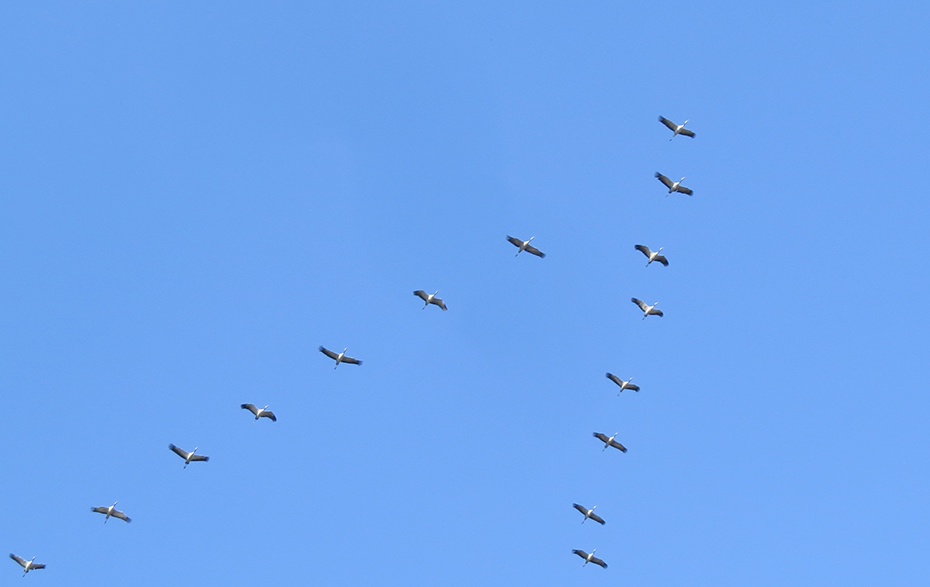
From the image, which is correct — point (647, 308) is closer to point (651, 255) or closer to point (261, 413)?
point (651, 255)

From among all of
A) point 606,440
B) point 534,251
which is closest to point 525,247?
point 534,251

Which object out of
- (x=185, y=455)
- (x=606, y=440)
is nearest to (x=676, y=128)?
(x=606, y=440)

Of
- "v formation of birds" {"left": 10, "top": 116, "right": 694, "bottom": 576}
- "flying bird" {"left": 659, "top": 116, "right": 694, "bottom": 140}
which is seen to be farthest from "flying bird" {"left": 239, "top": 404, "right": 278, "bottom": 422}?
"flying bird" {"left": 659, "top": 116, "right": 694, "bottom": 140}

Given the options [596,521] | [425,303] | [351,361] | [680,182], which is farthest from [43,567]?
[680,182]

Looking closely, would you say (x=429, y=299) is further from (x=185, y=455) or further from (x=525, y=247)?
(x=185, y=455)

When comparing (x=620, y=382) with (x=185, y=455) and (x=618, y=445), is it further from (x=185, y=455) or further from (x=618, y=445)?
(x=185, y=455)

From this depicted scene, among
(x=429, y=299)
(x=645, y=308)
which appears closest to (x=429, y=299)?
(x=429, y=299)

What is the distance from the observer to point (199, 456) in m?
131

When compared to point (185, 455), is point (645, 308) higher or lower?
higher

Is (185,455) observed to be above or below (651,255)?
below

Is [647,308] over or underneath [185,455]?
over

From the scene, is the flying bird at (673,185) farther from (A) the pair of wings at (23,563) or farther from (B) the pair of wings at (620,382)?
(A) the pair of wings at (23,563)

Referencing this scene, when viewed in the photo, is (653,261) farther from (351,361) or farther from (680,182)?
(351,361)

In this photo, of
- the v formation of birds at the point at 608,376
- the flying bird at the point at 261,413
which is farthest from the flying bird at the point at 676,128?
the flying bird at the point at 261,413
